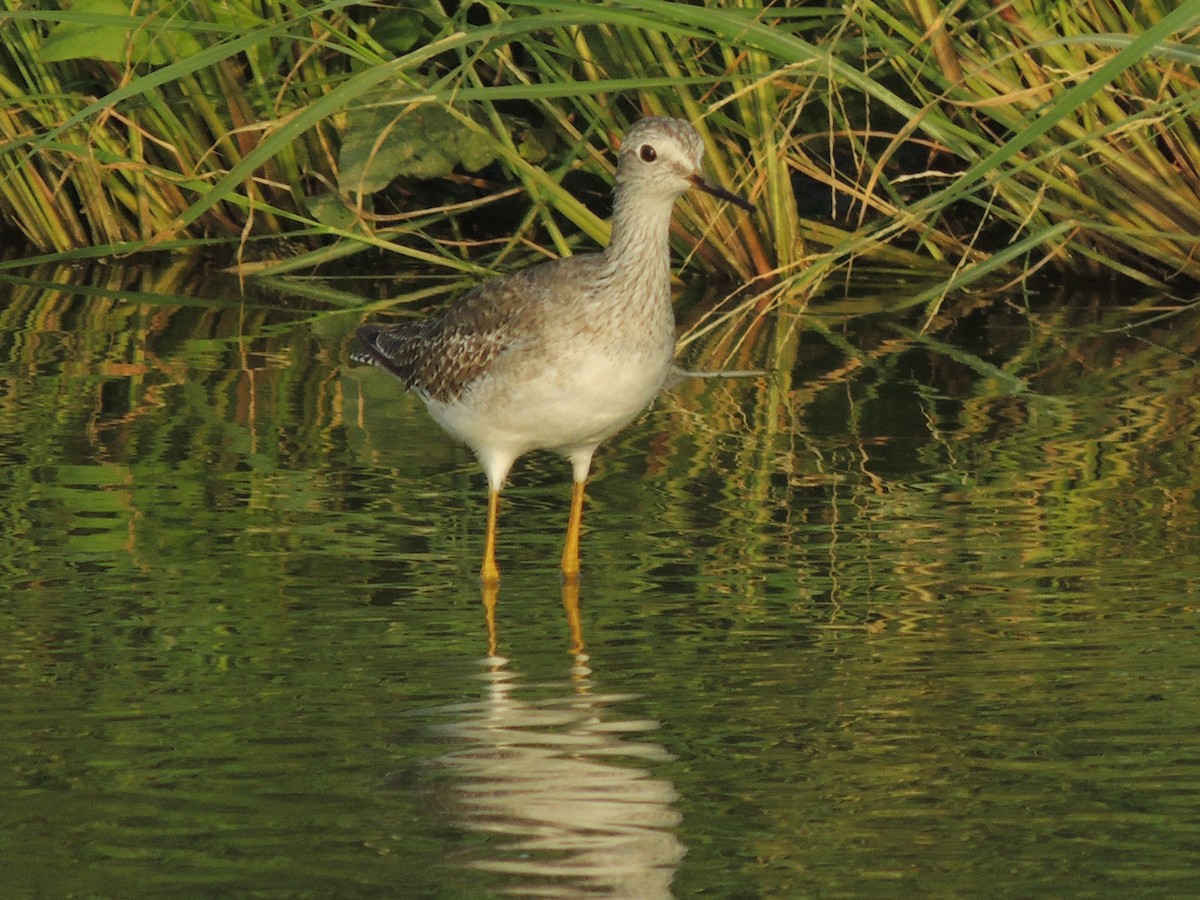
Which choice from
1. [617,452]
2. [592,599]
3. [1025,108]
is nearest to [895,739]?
[592,599]

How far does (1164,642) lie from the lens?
17.2 feet

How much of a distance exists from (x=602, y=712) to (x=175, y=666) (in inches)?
38.7

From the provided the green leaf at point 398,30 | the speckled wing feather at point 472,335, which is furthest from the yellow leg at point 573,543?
the green leaf at point 398,30

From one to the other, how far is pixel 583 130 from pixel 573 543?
408 cm

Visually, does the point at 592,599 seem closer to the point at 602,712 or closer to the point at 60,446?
the point at 602,712

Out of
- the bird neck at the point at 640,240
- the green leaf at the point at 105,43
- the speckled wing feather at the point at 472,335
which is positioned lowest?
the speckled wing feather at the point at 472,335

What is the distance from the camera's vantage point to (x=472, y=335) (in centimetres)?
641

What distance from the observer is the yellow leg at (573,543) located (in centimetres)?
605

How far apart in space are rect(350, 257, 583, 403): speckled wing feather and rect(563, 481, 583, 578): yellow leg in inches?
17.3

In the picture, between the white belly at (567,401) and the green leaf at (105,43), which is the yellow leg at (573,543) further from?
the green leaf at (105,43)

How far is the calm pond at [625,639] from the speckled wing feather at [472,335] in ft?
1.24

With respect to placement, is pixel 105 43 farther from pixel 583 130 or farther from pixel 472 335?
pixel 472 335

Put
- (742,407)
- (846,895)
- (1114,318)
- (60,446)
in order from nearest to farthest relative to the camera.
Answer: (846,895) → (60,446) → (742,407) → (1114,318)

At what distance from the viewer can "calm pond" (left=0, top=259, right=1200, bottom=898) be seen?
13.3 feet
